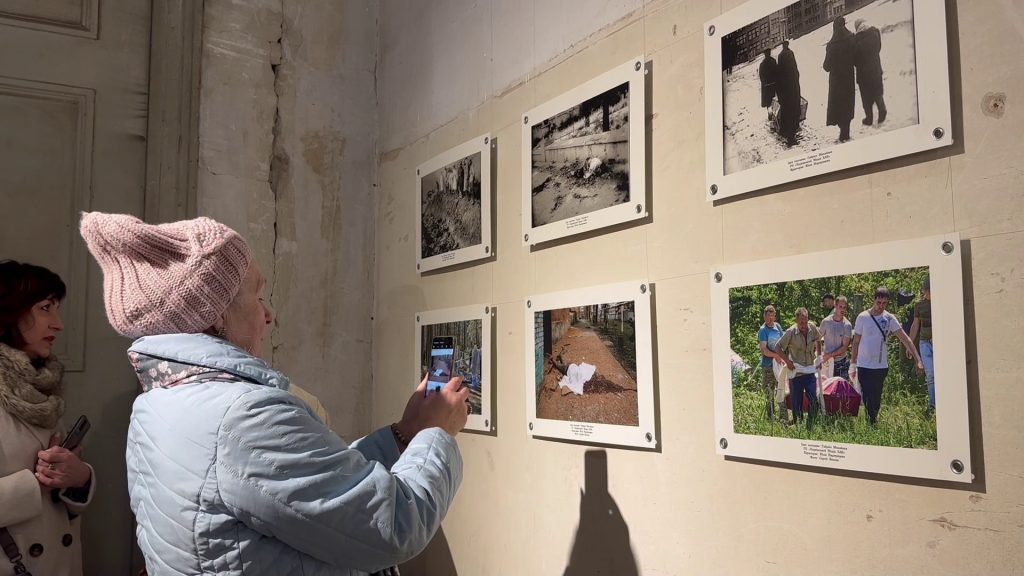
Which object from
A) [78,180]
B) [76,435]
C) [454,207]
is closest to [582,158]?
[454,207]

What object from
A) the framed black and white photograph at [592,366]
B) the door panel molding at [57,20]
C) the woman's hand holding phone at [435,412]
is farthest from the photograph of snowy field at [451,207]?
the door panel molding at [57,20]

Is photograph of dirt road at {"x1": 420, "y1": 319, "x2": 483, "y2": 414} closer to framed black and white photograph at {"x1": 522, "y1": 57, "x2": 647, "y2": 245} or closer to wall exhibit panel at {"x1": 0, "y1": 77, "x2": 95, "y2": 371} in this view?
framed black and white photograph at {"x1": 522, "y1": 57, "x2": 647, "y2": 245}

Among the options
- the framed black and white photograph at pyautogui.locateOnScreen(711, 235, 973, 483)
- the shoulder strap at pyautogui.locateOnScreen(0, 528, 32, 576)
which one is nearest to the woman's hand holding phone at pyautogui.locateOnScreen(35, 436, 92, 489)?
the shoulder strap at pyautogui.locateOnScreen(0, 528, 32, 576)

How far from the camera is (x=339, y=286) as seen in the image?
108 inches

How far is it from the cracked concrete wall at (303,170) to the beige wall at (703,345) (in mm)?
368

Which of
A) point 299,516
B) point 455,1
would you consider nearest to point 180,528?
point 299,516

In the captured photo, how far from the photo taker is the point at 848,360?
116cm

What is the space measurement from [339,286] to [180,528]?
1723mm

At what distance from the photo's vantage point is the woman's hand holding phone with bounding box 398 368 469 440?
1.46 m

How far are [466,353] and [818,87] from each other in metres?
1.23

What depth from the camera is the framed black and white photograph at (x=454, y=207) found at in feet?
6.93

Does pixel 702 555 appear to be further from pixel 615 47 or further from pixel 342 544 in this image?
pixel 615 47

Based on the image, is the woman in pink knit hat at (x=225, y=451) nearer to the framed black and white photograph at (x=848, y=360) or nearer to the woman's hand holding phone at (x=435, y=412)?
the woman's hand holding phone at (x=435, y=412)

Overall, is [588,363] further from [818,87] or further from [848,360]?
[818,87]
